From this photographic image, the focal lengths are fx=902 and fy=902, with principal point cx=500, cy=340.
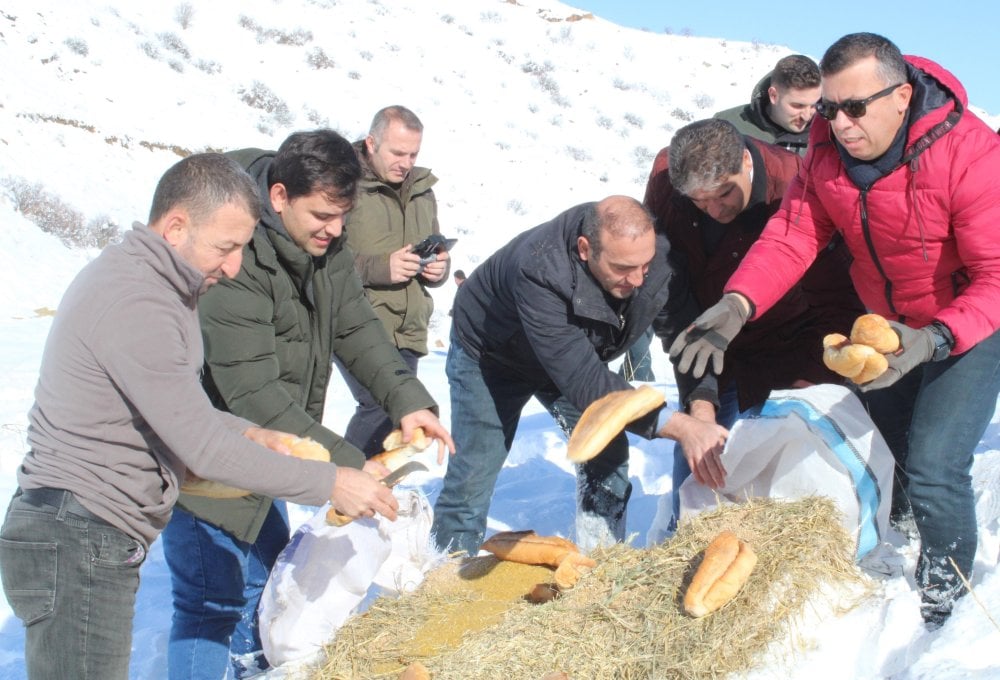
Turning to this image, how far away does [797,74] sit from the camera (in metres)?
4.30

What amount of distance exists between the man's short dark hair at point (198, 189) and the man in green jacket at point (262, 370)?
567 mm

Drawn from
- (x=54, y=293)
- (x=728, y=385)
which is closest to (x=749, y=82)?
(x=54, y=293)

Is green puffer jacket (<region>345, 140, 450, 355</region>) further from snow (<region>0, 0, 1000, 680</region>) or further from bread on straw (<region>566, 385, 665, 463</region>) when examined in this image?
bread on straw (<region>566, 385, 665, 463</region>)

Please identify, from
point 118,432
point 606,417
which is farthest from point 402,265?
point 118,432

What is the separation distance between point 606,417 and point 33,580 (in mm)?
1669

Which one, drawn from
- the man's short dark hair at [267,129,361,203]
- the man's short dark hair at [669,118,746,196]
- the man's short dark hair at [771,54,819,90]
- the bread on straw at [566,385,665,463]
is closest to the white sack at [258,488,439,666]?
the bread on straw at [566,385,665,463]

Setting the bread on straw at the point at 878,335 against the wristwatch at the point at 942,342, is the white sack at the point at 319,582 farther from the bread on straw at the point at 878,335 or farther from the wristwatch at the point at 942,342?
the wristwatch at the point at 942,342

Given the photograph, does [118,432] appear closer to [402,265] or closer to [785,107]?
[402,265]

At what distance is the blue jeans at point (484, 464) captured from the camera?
147 inches

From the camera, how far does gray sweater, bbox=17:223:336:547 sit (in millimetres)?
2076

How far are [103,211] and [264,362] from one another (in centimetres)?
1021

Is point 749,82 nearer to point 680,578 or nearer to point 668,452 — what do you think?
point 668,452

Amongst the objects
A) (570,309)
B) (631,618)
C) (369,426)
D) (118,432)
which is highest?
(570,309)

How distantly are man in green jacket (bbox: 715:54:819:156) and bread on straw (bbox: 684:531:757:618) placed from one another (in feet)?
7.71
